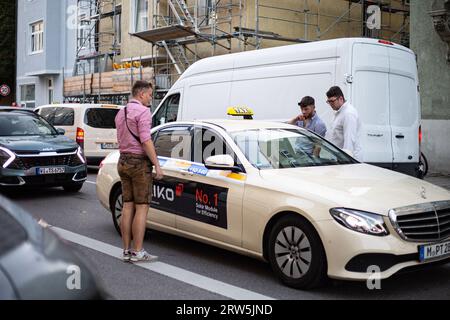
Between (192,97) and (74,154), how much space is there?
8.95 feet

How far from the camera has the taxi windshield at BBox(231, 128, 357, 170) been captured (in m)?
5.68

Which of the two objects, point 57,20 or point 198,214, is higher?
point 57,20

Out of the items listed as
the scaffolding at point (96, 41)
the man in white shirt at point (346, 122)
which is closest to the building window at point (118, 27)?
the scaffolding at point (96, 41)

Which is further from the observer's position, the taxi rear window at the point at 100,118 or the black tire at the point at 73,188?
the taxi rear window at the point at 100,118

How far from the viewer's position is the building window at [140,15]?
79.3 feet

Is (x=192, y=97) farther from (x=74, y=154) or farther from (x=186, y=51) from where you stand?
(x=186, y=51)

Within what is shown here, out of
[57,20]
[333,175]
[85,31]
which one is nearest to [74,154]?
[333,175]

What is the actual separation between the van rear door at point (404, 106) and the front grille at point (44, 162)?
17.9ft

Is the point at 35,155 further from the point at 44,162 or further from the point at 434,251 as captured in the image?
the point at 434,251

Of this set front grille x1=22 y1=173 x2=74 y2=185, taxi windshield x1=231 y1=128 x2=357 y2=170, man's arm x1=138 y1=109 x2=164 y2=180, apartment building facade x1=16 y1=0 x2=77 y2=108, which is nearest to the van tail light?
front grille x1=22 y1=173 x2=74 y2=185

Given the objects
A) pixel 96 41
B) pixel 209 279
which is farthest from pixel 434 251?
pixel 96 41

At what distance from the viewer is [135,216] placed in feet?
18.7

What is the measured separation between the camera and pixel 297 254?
485cm

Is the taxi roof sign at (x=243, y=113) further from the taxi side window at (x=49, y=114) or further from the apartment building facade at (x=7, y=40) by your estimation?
the apartment building facade at (x=7, y=40)
